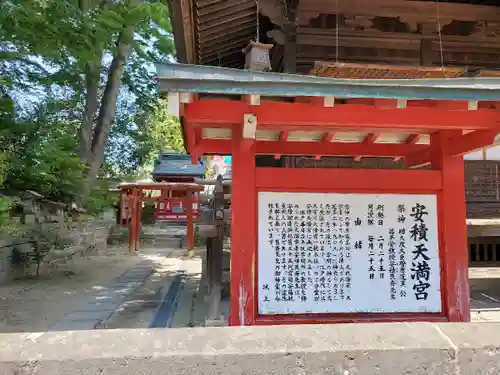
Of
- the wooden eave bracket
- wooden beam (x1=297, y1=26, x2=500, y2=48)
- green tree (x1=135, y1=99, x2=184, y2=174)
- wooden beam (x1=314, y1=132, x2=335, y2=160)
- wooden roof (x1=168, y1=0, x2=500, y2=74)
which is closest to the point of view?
the wooden eave bracket

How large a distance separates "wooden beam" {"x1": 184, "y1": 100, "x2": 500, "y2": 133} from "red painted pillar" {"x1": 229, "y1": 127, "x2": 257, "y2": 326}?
35 centimetres

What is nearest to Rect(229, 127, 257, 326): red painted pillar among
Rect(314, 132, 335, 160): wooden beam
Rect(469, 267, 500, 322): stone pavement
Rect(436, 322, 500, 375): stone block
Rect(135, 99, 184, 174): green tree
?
Rect(314, 132, 335, 160): wooden beam

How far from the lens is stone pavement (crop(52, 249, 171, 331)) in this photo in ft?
19.1

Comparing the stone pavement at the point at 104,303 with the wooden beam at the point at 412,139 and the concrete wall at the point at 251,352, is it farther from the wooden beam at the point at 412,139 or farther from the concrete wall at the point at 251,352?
the wooden beam at the point at 412,139

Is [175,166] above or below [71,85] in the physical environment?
below

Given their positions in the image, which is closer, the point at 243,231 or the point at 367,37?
the point at 243,231

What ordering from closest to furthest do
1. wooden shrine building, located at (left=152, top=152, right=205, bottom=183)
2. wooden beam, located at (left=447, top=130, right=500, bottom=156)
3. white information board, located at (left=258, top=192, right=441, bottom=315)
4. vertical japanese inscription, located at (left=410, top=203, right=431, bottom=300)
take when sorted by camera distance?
wooden beam, located at (left=447, top=130, right=500, bottom=156), white information board, located at (left=258, top=192, right=441, bottom=315), vertical japanese inscription, located at (left=410, top=203, right=431, bottom=300), wooden shrine building, located at (left=152, top=152, right=205, bottom=183)

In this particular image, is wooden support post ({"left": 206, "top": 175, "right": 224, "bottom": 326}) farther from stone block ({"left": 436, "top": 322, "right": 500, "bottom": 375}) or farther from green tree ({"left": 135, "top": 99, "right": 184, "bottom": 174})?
green tree ({"left": 135, "top": 99, "right": 184, "bottom": 174})

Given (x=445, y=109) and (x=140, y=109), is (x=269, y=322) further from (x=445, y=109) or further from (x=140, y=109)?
(x=140, y=109)

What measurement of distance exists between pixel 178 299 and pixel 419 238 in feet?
15.5

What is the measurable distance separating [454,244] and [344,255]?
1235mm

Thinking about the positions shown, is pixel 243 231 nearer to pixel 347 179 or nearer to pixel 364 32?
pixel 347 179

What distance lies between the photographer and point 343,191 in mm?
4211

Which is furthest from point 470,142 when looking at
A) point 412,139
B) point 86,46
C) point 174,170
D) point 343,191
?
point 174,170
